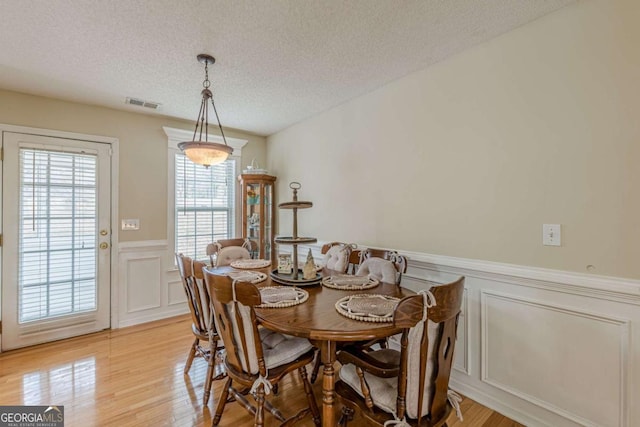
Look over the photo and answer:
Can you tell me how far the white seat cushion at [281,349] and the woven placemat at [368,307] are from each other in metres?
0.35

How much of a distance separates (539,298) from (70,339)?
13.8ft

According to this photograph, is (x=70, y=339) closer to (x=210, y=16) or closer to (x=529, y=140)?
(x=210, y=16)

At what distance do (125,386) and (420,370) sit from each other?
222cm

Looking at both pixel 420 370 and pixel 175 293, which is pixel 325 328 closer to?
pixel 420 370

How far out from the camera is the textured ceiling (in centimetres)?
165

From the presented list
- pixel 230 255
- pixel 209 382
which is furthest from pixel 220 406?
pixel 230 255

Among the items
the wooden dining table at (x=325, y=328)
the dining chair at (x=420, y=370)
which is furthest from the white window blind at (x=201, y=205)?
the dining chair at (x=420, y=370)

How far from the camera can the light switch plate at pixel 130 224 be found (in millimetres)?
3299

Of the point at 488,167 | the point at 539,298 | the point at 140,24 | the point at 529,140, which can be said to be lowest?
the point at 539,298

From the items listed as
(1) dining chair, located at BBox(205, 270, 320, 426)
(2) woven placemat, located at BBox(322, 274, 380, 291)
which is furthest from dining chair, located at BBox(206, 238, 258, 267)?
(1) dining chair, located at BBox(205, 270, 320, 426)

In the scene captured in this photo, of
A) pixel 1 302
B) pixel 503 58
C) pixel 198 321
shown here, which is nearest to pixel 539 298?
Result: pixel 503 58

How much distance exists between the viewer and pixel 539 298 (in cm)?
170

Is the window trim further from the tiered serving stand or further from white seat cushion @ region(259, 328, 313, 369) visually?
white seat cushion @ region(259, 328, 313, 369)

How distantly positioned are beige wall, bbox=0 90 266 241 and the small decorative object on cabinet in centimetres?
98
